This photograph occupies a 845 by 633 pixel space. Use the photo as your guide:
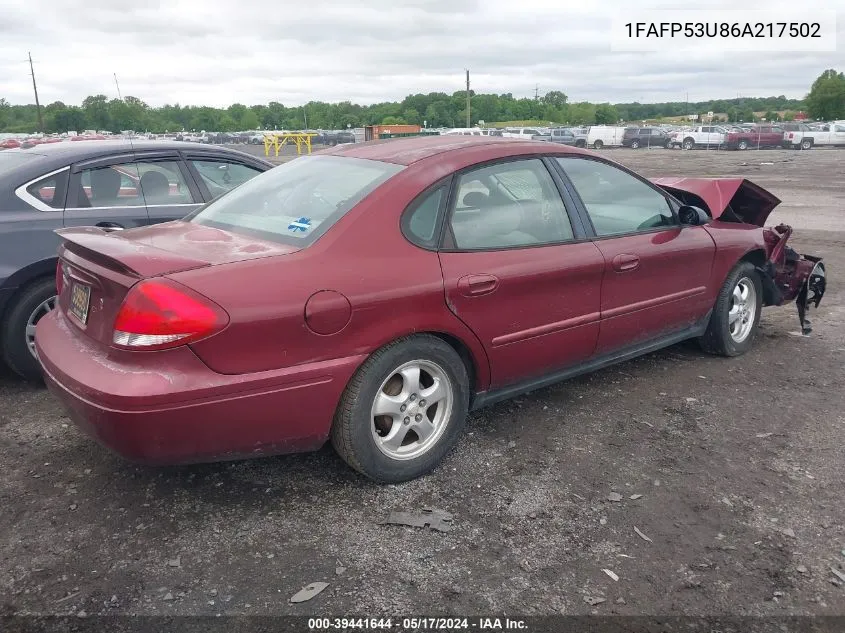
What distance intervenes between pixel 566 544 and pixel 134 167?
3971 millimetres

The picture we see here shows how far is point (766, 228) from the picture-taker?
5367 millimetres

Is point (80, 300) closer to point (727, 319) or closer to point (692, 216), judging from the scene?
point (692, 216)

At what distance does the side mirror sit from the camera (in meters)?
4.44

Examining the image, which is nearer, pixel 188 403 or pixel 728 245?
pixel 188 403

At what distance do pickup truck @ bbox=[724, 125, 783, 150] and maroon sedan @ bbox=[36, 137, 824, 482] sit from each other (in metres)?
44.3

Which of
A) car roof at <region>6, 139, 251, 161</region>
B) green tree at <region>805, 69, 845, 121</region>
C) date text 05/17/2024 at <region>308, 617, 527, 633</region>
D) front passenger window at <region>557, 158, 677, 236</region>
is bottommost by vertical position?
date text 05/17/2024 at <region>308, 617, 527, 633</region>

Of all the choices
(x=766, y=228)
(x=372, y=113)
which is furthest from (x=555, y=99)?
(x=766, y=228)

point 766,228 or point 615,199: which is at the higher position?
point 615,199

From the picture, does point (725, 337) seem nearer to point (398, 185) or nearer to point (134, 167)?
point (398, 185)

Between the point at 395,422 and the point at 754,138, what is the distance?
46867 mm

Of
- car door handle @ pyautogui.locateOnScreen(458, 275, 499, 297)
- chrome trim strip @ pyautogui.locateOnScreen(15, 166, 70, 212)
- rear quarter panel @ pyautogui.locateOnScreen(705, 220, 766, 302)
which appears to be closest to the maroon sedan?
car door handle @ pyautogui.locateOnScreen(458, 275, 499, 297)

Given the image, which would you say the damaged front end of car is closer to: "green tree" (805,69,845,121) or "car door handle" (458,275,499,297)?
"car door handle" (458,275,499,297)

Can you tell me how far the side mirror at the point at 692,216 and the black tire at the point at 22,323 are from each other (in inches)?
156

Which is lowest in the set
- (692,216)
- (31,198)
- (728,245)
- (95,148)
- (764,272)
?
(764,272)
